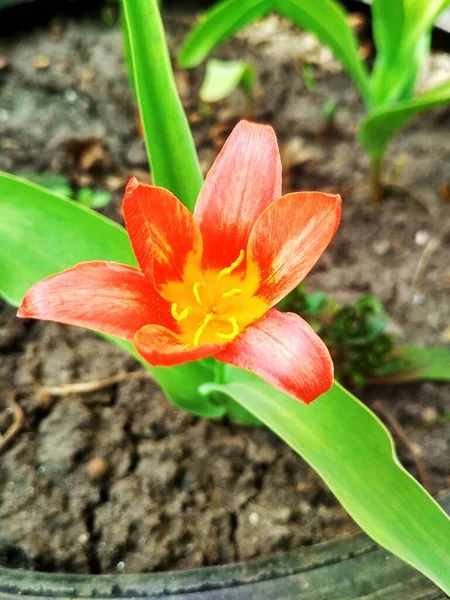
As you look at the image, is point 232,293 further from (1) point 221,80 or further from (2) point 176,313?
(1) point 221,80

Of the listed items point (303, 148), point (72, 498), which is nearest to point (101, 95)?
point (303, 148)

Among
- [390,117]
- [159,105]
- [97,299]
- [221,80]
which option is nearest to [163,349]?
[97,299]

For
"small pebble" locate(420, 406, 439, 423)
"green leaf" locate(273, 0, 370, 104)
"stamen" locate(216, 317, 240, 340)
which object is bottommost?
"small pebble" locate(420, 406, 439, 423)

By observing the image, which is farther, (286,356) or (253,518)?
(253,518)

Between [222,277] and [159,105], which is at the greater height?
[159,105]

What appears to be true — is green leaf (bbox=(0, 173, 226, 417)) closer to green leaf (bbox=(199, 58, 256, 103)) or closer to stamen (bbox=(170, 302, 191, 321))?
stamen (bbox=(170, 302, 191, 321))

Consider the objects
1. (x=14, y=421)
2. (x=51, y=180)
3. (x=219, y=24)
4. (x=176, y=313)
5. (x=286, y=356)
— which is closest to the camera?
(x=286, y=356)

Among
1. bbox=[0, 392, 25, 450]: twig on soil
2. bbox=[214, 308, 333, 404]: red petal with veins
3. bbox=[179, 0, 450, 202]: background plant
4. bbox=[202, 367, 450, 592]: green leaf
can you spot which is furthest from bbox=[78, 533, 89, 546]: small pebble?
bbox=[179, 0, 450, 202]: background plant
